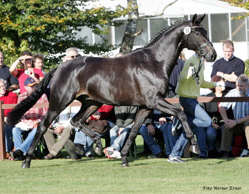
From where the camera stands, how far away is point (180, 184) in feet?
24.2

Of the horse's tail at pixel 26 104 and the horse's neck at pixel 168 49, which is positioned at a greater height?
the horse's neck at pixel 168 49

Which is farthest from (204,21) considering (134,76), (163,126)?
(134,76)

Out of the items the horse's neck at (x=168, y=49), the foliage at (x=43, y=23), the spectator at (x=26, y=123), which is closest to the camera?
the horse's neck at (x=168, y=49)

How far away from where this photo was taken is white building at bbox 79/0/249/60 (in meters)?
32.3

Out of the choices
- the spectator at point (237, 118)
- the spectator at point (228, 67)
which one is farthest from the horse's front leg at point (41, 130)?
the spectator at point (228, 67)

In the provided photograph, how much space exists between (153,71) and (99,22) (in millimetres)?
11191

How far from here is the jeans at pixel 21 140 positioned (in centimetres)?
1074

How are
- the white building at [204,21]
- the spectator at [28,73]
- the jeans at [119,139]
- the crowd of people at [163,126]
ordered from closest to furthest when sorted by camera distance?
1. the crowd of people at [163,126]
2. the jeans at [119,139]
3. the spectator at [28,73]
4. the white building at [204,21]

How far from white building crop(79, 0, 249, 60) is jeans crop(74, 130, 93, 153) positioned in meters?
21.4

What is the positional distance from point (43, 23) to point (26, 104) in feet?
29.4

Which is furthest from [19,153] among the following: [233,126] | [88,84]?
[233,126]

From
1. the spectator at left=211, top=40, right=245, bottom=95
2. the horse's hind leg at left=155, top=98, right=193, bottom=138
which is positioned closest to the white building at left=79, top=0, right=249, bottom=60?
the spectator at left=211, top=40, right=245, bottom=95

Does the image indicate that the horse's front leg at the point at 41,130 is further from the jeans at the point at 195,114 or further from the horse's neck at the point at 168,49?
the jeans at the point at 195,114

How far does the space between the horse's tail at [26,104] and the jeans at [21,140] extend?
74 cm
